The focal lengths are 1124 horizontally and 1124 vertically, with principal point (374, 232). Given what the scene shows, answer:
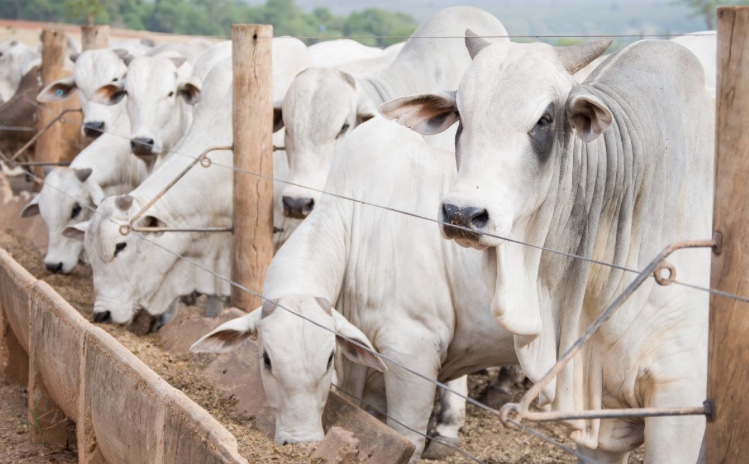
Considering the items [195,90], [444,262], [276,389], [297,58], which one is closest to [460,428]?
[444,262]

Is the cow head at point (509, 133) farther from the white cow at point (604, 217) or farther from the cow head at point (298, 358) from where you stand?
the cow head at point (298, 358)

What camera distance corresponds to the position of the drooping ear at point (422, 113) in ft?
11.8

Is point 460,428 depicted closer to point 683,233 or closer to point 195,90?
point 683,233

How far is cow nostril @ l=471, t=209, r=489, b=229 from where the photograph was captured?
3.12 metres

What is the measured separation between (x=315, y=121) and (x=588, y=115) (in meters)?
2.87

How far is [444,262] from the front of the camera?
488cm

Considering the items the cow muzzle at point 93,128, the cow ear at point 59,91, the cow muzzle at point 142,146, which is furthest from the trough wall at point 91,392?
the cow ear at point 59,91

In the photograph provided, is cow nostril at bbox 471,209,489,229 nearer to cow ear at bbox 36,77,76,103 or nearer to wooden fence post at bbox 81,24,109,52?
cow ear at bbox 36,77,76,103

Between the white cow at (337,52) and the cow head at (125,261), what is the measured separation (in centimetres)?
302

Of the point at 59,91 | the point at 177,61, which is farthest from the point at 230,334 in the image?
the point at 59,91

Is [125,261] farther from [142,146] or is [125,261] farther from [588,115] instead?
[588,115]

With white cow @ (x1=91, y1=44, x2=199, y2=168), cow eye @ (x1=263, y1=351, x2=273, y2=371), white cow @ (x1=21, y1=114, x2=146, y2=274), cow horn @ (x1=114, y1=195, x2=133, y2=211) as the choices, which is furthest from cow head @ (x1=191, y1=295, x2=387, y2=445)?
white cow @ (x1=21, y1=114, x2=146, y2=274)

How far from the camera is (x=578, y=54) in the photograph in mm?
3531

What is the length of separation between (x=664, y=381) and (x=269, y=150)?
281cm
